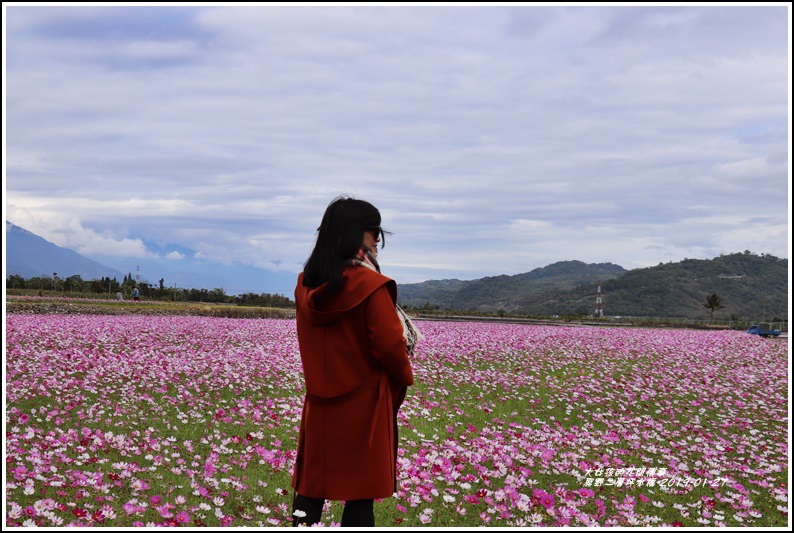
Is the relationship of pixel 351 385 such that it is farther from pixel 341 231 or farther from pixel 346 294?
pixel 341 231

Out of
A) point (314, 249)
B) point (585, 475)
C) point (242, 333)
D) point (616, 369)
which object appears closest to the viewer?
point (314, 249)

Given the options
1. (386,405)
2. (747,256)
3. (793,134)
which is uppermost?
(747,256)

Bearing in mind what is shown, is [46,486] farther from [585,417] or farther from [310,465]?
[585,417]

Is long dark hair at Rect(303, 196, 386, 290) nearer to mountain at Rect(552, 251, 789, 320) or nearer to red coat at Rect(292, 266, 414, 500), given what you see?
red coat at Rect(292, 266, 414, 500)

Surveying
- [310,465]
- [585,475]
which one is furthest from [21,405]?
[585,475]

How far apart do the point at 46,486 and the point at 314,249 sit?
4627mm

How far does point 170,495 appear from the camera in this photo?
A: 658 centimetres

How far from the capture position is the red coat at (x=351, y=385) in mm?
3957

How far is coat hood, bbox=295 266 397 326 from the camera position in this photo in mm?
3922

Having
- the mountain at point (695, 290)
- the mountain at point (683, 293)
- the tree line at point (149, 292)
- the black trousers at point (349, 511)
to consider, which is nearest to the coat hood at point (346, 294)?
the black trousers at point (349, 511)

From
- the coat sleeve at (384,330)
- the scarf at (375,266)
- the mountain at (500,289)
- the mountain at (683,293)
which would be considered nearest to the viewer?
the coat sleeve at (384,330)

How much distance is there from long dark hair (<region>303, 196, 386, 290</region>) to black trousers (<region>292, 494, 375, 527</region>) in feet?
4.95

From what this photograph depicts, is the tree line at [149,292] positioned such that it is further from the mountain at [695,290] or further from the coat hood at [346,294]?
the mountain at [695,290]

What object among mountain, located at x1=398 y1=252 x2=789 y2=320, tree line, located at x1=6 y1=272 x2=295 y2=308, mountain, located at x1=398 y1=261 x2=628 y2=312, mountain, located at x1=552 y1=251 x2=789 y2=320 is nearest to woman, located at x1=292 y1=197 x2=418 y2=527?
tree line, located at x1=6 y1=272 x2=295 y2=308
